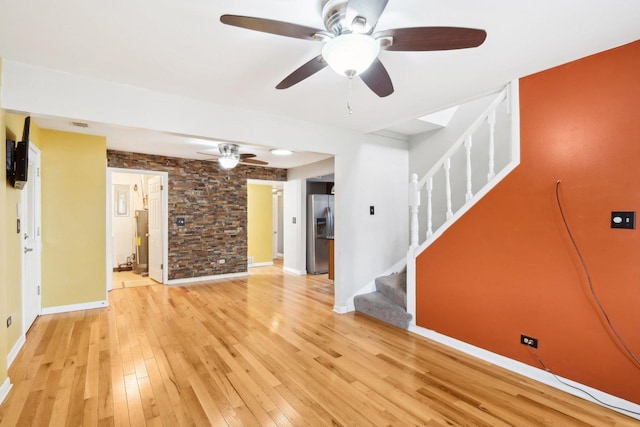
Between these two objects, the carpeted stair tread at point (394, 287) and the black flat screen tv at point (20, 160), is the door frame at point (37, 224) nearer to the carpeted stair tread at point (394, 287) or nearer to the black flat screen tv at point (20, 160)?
the black flat screen tv at point (20, 160)

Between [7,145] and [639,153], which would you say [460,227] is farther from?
[7,145]

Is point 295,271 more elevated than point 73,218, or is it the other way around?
point 73,218

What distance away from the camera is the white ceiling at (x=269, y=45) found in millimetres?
1706

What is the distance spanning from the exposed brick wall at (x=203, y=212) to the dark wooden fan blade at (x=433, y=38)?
16.9 ft

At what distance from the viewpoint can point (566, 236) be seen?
235cm

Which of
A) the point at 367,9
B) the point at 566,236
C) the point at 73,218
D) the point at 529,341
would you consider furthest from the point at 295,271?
the point at 367,9

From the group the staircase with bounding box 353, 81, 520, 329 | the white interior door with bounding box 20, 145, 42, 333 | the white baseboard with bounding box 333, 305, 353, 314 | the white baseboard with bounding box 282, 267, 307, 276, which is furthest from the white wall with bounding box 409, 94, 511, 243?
the white interior door with bounding box 20, 145, 42, 333

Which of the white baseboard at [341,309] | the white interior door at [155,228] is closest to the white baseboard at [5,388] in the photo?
the white baseboard at [341,309]

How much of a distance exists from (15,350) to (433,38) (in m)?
4.27

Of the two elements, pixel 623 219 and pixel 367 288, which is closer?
pixel 623 219

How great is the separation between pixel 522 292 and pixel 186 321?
3637 mm

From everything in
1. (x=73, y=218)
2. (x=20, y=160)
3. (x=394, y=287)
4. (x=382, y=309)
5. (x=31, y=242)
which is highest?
(x=20, y=160)

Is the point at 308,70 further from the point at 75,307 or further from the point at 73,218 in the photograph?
the point at 75,307

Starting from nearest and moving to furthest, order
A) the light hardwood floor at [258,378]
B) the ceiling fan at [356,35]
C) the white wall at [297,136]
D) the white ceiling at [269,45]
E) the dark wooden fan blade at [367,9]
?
the dark wooden fan blade at [367,9] < the ceiling fan at [356,35] < the white ceiling at [269,45] < the light hardwood floor at [258,378] < the white wall at [297,136]
